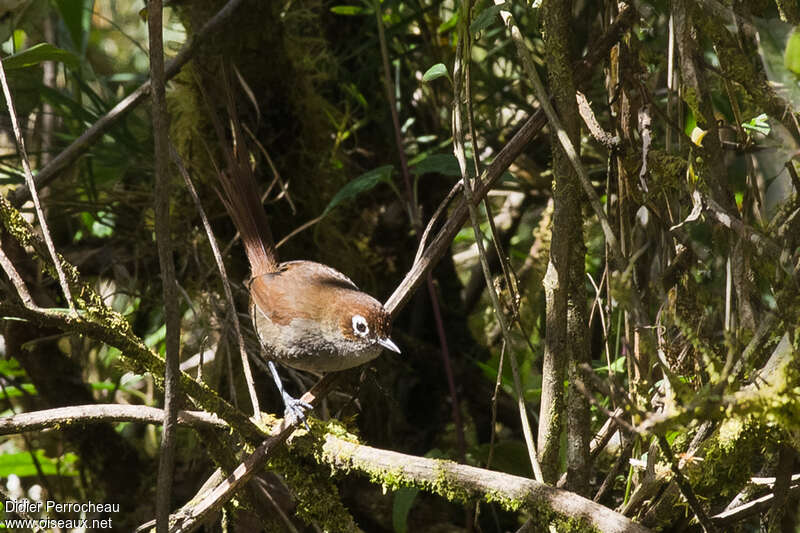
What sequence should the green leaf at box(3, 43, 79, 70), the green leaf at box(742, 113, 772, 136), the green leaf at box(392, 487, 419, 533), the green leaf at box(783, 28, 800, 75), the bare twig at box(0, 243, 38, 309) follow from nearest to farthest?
the green leaf at box(783, 28, 800, 75) → the bare twig at box(0, 243, 38, 309) → the green leaf at box(742, 113, 772, 136) → the green leaf at box(3, 43, 79, 70) → the green leaf at box(392, 487, 419, 533)

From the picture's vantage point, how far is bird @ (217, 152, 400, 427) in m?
2.70

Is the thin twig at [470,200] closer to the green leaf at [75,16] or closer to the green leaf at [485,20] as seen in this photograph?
the green leaf at [485,20]

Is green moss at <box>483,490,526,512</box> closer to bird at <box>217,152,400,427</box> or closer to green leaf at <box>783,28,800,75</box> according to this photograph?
bird at <box>217,152,400,427</box>

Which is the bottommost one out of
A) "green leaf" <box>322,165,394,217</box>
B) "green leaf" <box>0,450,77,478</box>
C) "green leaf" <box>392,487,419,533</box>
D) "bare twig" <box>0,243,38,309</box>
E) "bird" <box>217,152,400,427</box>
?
"green leaf" <box>0,450,77,478</box>

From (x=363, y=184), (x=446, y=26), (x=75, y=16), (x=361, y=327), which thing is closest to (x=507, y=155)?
(x=363, y=184)

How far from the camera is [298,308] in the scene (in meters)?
2.90

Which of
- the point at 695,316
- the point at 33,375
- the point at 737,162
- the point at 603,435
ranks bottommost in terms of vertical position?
the point at 33,375

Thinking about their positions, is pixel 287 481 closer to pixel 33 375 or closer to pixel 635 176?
pixel 635 176

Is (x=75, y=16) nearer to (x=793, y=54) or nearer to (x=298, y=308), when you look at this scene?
(x=298, y=308)

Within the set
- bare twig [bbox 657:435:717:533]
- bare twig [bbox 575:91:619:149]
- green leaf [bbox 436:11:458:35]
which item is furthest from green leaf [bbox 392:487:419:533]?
green leaf [bbox 436:11:458:35]

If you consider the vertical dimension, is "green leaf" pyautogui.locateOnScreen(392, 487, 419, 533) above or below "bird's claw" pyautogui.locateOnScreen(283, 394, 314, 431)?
below

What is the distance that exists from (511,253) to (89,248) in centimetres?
204

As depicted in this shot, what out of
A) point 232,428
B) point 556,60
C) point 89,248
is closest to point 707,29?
point 556,60

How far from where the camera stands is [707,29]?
1.92 m
